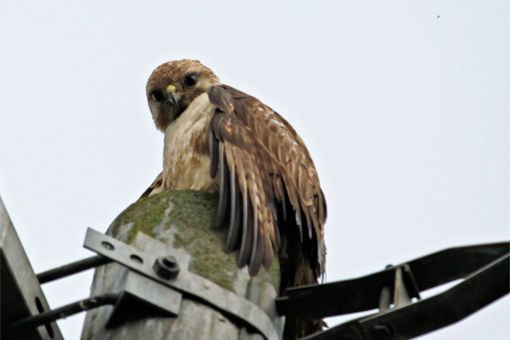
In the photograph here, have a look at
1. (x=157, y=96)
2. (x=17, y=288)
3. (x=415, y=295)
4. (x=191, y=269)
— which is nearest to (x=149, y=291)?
(x=191, y=269)

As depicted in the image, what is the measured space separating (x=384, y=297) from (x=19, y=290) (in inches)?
48.1

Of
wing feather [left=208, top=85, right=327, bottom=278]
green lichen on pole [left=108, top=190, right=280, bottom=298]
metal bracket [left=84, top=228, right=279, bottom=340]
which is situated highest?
wing feather [left=208, top=85, right=327, bottom=278]

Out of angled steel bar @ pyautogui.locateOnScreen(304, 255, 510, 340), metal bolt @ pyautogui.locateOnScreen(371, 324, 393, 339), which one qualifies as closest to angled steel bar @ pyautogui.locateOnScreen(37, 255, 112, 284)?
angled steel bar @ pyautogui.locateOnScreen(304, 255, 510, 340)

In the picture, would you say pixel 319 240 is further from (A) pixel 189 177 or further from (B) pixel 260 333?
(B) pixel 260 333

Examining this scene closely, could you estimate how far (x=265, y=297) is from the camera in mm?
3900

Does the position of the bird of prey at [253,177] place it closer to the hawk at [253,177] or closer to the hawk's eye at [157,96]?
the hawk at [253,177]

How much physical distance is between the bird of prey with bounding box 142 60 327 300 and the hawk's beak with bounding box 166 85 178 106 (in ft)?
3.42

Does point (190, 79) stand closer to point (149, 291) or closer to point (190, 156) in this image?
point (190, 156)

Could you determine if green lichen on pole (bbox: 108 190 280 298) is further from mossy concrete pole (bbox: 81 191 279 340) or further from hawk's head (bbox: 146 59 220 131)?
hawk's head (bbox: 146 59 220 131)

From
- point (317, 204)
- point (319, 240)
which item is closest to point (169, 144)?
point (317, 204)

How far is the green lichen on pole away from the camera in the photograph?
3865 millimetres

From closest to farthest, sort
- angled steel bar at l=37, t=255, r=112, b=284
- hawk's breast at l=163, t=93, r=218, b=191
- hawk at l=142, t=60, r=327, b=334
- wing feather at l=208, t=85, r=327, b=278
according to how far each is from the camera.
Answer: angled steel bar at l=37, t=255, r=112, b=284
wing feather at l=208, t=85, r=327, b=278
hawk at l=142, t=60, r=327, b=334
hawk's breast at l=163, t=93, r=218, b=191

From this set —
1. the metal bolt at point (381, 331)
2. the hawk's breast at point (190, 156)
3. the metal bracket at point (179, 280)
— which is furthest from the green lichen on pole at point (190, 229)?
the hawk's breast at point (190, 156)

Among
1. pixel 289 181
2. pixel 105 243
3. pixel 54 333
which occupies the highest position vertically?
pixel 289 181
